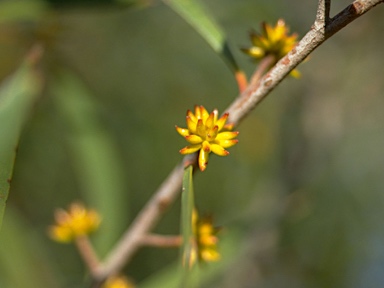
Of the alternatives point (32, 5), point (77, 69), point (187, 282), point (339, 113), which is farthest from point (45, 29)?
point (187, 282)

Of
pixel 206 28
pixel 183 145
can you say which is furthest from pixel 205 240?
pixel 183 145

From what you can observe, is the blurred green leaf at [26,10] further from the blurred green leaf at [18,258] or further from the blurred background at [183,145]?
the blurred green leaf at [18,258]

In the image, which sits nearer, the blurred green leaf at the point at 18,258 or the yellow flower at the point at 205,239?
the yellow flower at the point at 205,239

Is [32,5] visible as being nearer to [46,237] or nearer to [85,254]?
[85,254]

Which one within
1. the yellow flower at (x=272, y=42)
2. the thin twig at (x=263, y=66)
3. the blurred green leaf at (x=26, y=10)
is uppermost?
the blurred green leaf at (x=26, y=10)

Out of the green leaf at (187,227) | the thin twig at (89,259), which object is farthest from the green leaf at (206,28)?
the thin twig at (89,259)
